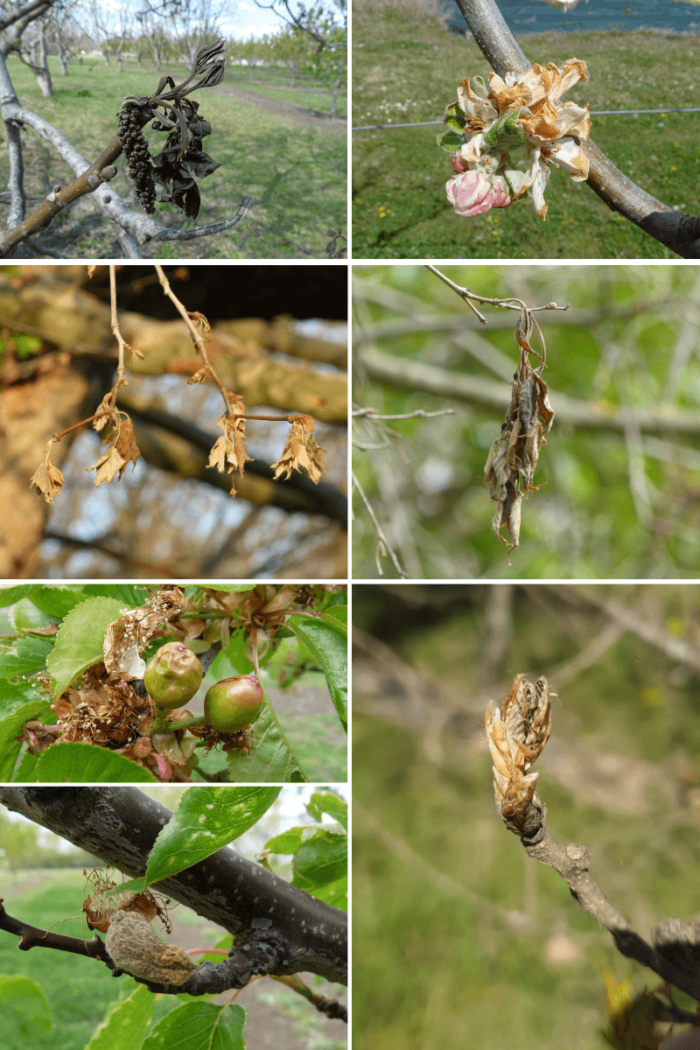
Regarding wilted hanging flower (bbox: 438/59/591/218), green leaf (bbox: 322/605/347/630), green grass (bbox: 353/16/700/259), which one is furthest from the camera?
green grass (bbox: 353/16/700/259)

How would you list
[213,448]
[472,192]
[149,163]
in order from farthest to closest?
[213,448] → [149,163] → [472,192]

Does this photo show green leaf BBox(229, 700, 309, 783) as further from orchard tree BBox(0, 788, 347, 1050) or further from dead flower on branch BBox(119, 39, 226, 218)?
dead flower on branch BBox(119, 39, 226, 218)

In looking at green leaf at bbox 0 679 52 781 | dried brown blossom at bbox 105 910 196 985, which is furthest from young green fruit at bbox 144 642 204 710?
dried brown blossom at bbox 105 910 196 985

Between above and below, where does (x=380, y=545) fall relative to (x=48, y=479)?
below

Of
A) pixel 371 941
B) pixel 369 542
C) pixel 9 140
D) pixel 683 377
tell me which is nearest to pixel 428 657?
pixel 369 542

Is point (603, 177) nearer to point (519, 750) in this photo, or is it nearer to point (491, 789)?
point (519, 750)

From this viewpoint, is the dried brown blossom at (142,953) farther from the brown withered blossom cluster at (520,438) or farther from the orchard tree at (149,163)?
the orchard tree at (149,163)

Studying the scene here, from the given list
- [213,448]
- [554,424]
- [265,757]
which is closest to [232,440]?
→ [213,448]
